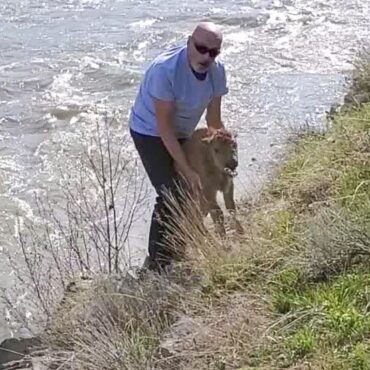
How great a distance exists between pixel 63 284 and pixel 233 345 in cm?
204

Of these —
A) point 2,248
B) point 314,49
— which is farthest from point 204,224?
point 314,49

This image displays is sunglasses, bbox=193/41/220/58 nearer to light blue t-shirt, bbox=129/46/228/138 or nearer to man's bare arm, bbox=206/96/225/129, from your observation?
light blue t-shirt, bbox=129/46/228/138

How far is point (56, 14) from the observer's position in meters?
17.8

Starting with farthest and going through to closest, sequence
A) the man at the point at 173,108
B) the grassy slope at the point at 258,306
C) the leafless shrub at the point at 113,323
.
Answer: the man at the point at 173,108 → the leafless shrub at the point at 113,323 → the grassy slope at the point at 258,306

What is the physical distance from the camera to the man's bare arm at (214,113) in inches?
285

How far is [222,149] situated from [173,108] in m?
0.84

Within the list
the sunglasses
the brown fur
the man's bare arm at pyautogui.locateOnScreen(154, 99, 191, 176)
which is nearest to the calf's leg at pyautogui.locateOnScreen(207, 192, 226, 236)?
the brown fur

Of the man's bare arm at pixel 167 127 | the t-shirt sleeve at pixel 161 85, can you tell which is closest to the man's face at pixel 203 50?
the t-shirt sleeve at pixel 161 85

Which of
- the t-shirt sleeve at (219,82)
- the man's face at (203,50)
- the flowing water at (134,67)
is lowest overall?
the flowing water at (134,67)

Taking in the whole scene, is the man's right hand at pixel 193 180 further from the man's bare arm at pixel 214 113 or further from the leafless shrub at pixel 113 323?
the leafless shrub at pixel 113 323

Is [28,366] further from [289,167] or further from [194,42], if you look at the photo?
[289,167]

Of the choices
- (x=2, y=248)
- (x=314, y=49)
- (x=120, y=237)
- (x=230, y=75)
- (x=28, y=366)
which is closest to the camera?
(x=28, y=366)

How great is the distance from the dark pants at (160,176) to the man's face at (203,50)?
0.64 m

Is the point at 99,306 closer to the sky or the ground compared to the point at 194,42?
closer to the ground
